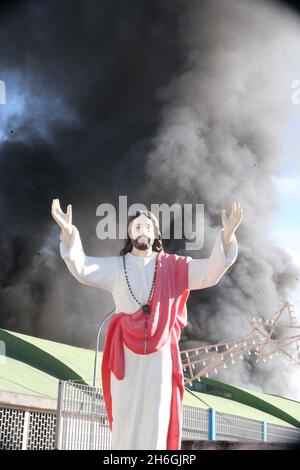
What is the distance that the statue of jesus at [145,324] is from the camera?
422 cm

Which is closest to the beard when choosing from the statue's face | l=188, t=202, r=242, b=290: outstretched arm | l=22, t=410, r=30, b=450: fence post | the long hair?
the statue's face

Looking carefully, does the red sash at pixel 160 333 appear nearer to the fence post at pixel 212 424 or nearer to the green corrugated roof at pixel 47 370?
the green corrugated roof at pixel 47 370

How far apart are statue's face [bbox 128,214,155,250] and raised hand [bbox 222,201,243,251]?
57 cm

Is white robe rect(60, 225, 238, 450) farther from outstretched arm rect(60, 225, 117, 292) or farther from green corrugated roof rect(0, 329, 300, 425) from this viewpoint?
green corrugated roof rect(0, 329, 300, 425)

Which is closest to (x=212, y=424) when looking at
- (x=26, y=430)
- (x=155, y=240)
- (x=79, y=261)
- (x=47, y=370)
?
(x=26, y=430)

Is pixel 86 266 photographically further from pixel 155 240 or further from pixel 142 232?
pixel 155 240

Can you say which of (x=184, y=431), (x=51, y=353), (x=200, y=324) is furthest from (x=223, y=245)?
(x=200, y=324)

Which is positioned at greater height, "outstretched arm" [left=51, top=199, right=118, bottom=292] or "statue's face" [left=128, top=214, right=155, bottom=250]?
"statue's face" [left=128, top=214, right=155, bottom=250]

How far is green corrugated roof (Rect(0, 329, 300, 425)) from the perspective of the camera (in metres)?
9.91

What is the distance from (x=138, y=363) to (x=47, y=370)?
763 cm

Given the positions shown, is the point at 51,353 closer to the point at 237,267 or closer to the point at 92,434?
the point at 92,434

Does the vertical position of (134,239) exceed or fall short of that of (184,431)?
it exceeds it
